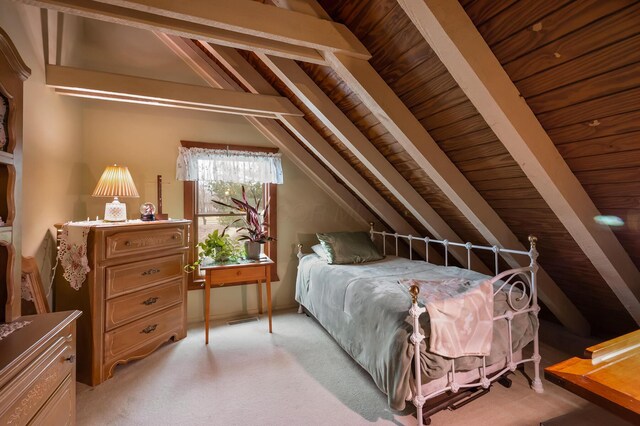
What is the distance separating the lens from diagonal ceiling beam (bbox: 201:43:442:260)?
93.6 inches

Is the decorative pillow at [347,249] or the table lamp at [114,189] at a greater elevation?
the table lamp at [114,189]

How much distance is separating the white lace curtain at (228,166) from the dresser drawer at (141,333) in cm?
139

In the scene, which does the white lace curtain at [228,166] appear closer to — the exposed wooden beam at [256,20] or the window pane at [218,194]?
the window pane at [218,194]

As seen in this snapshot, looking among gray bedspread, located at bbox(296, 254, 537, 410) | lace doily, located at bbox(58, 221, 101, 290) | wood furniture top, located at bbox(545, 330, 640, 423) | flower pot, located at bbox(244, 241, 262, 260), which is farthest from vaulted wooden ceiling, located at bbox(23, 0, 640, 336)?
lace doily, located at bbox(58, 221, 101, 290)

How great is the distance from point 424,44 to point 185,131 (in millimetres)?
2627

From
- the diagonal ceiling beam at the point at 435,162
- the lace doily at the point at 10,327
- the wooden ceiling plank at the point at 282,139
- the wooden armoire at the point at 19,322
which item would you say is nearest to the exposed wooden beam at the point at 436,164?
the diagonal ceiling beam at the point at 435,162

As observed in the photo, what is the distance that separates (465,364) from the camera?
1666 millimetres

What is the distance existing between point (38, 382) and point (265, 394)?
1.32 m

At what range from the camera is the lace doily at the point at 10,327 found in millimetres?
1011

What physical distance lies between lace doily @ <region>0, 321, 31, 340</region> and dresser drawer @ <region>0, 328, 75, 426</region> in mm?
131

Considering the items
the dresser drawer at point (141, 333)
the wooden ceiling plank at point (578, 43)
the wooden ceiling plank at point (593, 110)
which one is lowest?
the dresser drawer at point (141, 333)

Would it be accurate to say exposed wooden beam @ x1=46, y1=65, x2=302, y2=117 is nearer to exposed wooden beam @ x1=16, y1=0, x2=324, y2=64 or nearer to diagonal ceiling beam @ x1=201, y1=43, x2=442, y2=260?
diagonal ceiling beam @ x1=201, y1=43, x2=442, y2=260

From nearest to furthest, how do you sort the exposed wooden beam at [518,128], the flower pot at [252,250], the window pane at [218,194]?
the exposed wooden beam at [518,128] < the flower pot at [252,250] < the window pane at [218,194]

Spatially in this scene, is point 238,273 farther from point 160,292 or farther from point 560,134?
point 560,134
